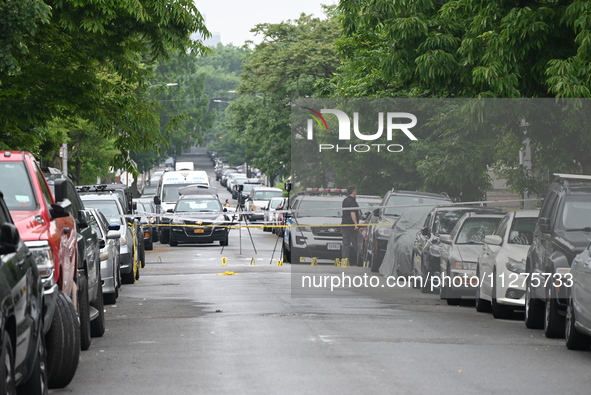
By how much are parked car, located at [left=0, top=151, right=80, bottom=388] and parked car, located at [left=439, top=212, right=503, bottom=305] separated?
27.0 ft

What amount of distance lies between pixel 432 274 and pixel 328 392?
11374mm

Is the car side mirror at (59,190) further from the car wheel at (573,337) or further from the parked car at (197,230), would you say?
the parked car at (197,230)

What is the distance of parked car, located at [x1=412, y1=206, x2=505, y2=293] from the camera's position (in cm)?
2050

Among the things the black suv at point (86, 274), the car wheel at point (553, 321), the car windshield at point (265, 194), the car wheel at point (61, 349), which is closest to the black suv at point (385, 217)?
the car wheel at point (553, 321)

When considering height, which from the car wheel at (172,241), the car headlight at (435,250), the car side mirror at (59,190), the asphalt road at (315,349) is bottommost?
the car wheel at (172,241)

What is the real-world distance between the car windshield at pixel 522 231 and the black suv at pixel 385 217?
698cm

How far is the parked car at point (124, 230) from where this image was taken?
22.8m

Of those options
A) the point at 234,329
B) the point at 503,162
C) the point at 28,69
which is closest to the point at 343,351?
the point at 234,329

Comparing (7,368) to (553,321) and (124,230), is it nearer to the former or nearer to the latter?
(553,321)

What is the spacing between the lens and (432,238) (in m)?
20.8

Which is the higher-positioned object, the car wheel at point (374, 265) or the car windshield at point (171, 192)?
the car windshield at point (171, 192)

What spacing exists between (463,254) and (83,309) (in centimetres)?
808

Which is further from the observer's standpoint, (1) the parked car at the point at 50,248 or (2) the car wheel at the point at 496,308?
(2) the car wheel at the point at 496,308

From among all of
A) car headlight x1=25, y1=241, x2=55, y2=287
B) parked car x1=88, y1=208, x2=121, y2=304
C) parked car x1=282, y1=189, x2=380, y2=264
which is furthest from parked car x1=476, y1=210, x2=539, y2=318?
parked car x1=282, y1=189, x2=380, y2=264
